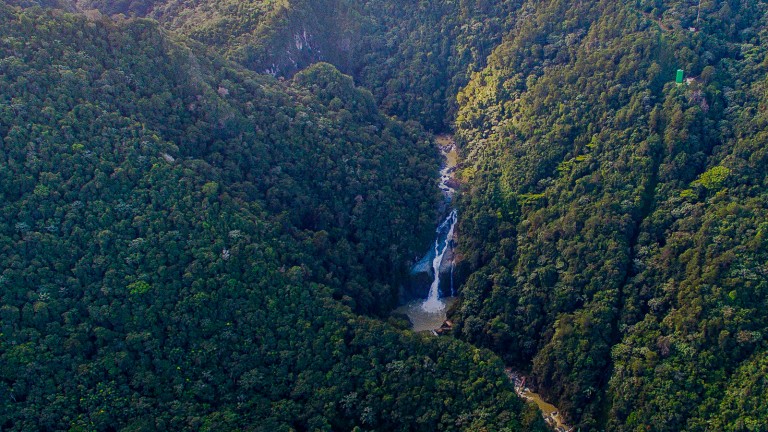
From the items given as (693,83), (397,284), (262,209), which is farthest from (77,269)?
(693,83)

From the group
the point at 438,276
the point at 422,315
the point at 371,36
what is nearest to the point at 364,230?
the point at 438,276

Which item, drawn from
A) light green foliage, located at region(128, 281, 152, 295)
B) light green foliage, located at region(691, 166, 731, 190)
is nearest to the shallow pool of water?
light green foliage, located at region(691, 166, 731, 190)

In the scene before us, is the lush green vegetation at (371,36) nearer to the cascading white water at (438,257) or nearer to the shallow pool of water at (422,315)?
the cascading white water at (438,257)

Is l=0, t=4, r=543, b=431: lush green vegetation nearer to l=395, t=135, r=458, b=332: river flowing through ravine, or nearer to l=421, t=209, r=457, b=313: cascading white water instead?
l=395, t=135, r=458, b=332: river flowing through ravine

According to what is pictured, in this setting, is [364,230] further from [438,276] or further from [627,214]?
[627,214]

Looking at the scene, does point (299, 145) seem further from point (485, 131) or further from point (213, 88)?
point (485, 131)

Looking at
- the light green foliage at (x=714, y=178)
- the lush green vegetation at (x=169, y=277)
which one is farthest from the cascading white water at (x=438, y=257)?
the light green foliage at (x=714, y=178)

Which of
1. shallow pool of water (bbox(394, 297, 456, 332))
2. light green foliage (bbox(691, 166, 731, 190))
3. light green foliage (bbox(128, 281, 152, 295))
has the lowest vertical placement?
shallow pool of water (bbox(394, 297, 456, 332))
